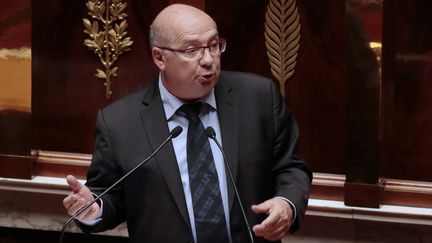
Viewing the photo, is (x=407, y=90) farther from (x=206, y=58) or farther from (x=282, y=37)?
(x=206, y=58)

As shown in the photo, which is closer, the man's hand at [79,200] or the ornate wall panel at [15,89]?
the man's hand at [79,200]

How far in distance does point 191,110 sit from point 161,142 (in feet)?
0.38

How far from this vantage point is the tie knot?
8.22 ft

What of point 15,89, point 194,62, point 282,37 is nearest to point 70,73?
point 15,89

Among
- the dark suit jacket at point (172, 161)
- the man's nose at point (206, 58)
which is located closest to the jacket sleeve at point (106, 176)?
the dark suit jacket at point (172, 161)

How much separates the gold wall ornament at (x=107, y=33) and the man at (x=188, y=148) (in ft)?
3.59

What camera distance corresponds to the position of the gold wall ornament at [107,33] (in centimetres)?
365

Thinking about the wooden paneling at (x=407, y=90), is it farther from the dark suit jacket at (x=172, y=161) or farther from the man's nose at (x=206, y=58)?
the man's nose at (x=206, y=58)

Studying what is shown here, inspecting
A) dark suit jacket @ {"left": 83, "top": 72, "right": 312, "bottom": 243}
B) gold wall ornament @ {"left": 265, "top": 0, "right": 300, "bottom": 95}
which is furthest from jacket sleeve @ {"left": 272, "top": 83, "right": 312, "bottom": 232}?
gold wall ornament @ {"left": 265, "top": 0, "right": 300, "bottom": 95}

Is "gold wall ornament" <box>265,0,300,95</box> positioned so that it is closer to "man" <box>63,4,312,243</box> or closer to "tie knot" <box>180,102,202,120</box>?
"man" <box>63,4,312,243</box>

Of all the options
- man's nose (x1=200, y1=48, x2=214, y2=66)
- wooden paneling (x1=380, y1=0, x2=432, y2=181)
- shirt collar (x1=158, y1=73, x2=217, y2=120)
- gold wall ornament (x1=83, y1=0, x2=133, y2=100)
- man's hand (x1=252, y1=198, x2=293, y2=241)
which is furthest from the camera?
gold wall ornament (x1=83, y1=0, x2=133, y2=100)

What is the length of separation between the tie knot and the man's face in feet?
0.13

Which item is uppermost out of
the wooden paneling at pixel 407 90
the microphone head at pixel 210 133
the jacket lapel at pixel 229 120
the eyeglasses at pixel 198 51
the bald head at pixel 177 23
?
the bald head at pixel 177 23

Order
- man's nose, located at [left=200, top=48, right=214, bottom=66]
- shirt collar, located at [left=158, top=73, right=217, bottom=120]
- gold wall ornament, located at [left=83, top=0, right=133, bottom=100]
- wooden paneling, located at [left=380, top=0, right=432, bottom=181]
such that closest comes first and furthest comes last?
man's nose, located at [left=200, top=48, right=214, bottom=66] → shirt collar, located at [left=158, top=73, right=217, bottom=120] → wooden paneling, located at [left=380, top=0, right=432, bottom=181] → gold wall ornament, located at [left=83, top=0, right=133, bottom=100]
